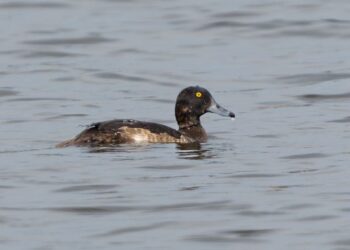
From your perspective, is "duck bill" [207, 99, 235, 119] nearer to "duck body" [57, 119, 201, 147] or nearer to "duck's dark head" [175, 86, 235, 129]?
"duck's dark head" [175, 86, 235, 129]

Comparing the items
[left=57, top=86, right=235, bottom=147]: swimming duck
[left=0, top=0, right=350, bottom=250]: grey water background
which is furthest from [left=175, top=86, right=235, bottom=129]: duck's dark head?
[left=0, top=0, right=350, bottom=250]: grey water background

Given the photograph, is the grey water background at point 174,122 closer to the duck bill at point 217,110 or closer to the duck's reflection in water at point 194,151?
the duck's reflection in water at point 194,151

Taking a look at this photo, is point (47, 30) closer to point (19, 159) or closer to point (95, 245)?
point (19, 159)

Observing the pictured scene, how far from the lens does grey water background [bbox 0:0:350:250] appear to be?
11.6 meters

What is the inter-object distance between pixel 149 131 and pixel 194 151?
0.53 meters

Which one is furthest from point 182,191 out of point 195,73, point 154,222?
point 195,73

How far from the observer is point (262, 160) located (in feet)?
49.2

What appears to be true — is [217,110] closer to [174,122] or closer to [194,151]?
[194,151]

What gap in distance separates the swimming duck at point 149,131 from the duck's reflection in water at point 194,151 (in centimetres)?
12

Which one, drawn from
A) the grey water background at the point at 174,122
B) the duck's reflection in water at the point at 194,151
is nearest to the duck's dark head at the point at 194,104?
the grey water background at the point at 174,122

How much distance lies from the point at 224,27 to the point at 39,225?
1700 cm

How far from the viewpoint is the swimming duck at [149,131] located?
52.3 feet

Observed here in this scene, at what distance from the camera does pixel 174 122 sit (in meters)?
18.8

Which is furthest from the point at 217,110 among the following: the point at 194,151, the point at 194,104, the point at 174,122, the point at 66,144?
the point at 66,144
